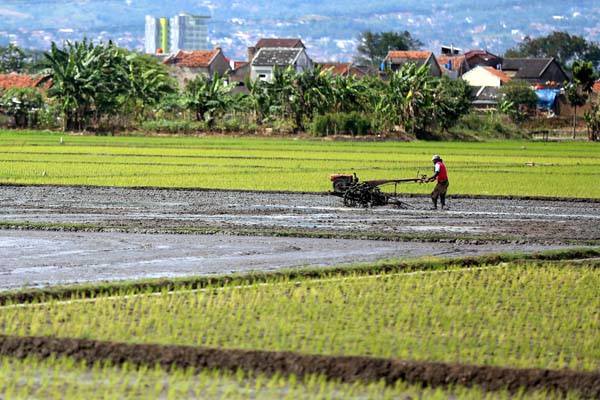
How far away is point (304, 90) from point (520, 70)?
203 ft

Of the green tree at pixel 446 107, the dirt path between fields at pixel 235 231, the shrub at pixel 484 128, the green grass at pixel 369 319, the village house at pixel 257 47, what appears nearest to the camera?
the green grass at pixel 369 319

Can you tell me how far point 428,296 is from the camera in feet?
38.6

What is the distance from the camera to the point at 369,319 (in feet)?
34.3

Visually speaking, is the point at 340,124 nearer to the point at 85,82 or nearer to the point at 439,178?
the point at 85,82

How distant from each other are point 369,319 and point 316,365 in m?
1.95

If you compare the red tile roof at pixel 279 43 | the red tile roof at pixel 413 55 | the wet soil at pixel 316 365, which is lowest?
the wet soil at pixel 316 365

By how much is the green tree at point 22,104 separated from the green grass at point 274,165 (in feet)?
28.6

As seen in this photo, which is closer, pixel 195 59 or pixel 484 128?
pixel 484 128

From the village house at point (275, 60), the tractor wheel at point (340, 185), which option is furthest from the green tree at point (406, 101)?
the village house at point (275, 60)

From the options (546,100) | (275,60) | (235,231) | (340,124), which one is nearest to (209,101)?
(340,124)

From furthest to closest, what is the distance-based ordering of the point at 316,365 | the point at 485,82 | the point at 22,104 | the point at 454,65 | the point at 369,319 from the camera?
the point at 454,65
the point at 485,82
the point at 22,104
the point at 369,319
the point at 316,365

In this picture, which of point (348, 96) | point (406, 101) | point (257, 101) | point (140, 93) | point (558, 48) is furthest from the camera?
point (558, 48)

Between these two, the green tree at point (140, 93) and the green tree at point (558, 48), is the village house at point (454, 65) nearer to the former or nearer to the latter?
the green tree at point (558, 48)

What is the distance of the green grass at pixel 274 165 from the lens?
2842 centimetres
